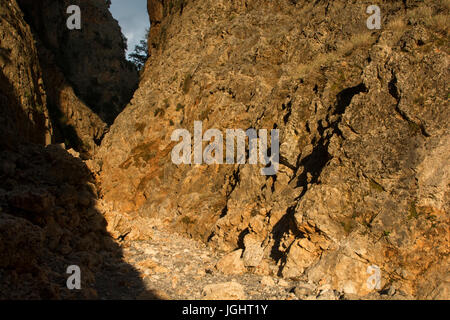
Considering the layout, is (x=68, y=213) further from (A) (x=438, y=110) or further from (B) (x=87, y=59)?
(B) (x=87, y=59)

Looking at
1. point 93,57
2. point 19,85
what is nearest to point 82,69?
point 93,57

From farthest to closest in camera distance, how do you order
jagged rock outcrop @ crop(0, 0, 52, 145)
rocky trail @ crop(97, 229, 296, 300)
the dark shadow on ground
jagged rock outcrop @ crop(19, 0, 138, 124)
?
jagged rock outcrop @ crop(19, 0, 138, 124) → jagged rock outcrop @ crop(0, 0, 52, 145) → rocky trail @ crop(97, 229, 296, 300) → the dark shadow on ground

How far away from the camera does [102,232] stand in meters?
9.28

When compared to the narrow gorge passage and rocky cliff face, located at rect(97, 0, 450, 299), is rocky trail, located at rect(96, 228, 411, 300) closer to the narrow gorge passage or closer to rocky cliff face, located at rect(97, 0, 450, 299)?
the narrow gorge passage

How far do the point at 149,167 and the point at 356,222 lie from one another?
11501mm

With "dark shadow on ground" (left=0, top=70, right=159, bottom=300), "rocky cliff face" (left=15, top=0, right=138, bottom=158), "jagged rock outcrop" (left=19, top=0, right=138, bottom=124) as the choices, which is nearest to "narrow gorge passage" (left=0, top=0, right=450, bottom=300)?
"dark shadow on ground" (left=0, top=70, right=159, bottom=300)

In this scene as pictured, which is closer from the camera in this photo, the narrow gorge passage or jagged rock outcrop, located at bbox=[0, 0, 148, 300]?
jagged rock outcrop, located at bbox=[0, 0, 148, 300]

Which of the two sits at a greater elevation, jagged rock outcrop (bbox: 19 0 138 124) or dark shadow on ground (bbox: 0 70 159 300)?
jagged rock outcrop (bbox: 19 0 138 124)

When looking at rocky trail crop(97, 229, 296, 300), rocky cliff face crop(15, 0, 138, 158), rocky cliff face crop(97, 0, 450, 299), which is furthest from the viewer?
rocky cliff face crop(15, 0, 138, 158)

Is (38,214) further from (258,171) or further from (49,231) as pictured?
(258,171)

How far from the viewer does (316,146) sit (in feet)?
30.4

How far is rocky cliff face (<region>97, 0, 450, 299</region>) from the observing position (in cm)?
657
